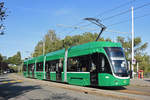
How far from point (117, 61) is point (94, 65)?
1.65 meters

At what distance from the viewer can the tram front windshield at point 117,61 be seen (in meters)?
12.7

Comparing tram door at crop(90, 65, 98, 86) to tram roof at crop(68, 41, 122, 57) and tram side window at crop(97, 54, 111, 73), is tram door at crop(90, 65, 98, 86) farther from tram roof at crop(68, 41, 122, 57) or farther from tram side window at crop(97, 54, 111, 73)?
tram roof at crop(68, 41, 122, 57)

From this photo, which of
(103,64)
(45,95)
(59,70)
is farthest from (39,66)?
(45,95)

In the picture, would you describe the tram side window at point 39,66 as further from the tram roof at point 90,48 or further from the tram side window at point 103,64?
the tram side window at point 103,64

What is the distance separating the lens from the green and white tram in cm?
1272

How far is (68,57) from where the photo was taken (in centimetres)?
1742

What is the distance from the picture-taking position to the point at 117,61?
12938 millimetres

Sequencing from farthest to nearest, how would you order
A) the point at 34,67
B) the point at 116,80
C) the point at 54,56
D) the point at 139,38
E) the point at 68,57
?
1. the point at 139,38
2. the point at 34,67
3. the point at 54,56
4. the point at 68,57
5. the point at 116,80

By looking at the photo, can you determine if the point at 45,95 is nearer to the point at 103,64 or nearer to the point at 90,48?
the point at 103,64

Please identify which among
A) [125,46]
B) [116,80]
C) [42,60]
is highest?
[125,46]

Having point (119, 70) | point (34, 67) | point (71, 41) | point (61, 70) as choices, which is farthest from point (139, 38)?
point (119, 70)

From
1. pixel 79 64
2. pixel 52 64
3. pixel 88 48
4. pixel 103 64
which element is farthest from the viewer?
pixel 52 64

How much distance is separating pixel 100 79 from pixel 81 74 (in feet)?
7.59

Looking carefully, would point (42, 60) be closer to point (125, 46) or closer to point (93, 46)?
point (93, 46)
